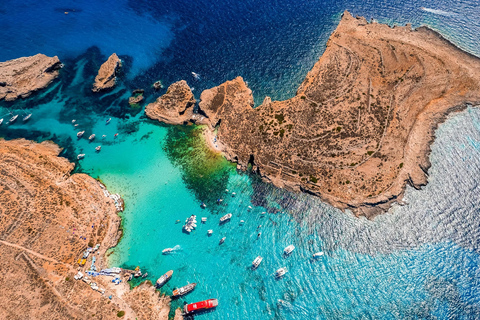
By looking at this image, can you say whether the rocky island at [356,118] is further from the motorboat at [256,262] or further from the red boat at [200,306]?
the red boat at [200,306]

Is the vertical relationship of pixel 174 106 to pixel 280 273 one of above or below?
above

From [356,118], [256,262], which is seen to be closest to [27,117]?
[256,262]

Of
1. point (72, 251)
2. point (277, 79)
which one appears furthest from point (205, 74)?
point (72, 251)

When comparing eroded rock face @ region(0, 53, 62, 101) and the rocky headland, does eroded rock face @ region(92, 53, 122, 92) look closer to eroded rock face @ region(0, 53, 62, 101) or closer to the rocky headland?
eroded rock face @ region(0, 53, 62, 101)

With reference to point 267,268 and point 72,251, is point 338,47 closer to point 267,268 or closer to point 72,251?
point 267,268

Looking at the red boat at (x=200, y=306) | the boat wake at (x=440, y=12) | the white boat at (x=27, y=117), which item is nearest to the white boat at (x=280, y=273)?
the red boat at (x=200, y=306)

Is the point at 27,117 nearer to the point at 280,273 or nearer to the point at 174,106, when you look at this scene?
the point at 174,106

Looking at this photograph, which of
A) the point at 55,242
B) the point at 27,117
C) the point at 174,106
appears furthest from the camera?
the point at 174,106
